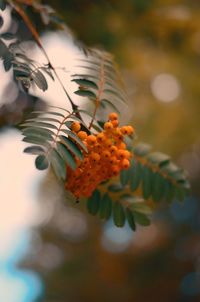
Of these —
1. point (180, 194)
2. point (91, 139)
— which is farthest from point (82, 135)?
point (180, 194)

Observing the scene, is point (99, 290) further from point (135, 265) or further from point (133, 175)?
point (133, 175)

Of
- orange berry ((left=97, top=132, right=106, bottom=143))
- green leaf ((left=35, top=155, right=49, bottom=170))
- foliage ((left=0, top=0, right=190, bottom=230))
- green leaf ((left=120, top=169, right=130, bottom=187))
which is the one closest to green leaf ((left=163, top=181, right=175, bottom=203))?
foliage ((left=0, top=0, right=190, bottom=230))

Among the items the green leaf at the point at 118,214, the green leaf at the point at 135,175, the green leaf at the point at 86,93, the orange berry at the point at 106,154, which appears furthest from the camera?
the green leaf at the point at 135,175

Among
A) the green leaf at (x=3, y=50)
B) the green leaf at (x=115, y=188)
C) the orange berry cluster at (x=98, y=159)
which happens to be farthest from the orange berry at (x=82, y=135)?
the green leaf at (x=115, y=188)

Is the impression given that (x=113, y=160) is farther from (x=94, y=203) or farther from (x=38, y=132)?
(x=94, y=203)

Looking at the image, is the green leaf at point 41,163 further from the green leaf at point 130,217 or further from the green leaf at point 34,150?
the green leaf at point 130,217

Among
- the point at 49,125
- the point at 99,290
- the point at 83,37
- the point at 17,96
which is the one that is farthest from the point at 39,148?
the point at 99,290

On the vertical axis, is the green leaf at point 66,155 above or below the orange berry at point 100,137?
below
